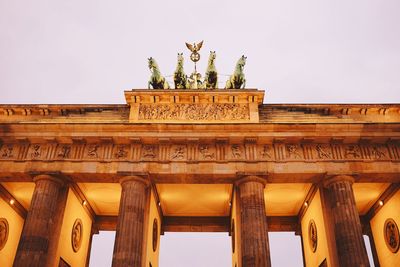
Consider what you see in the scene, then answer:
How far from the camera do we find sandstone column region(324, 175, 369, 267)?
1620cm

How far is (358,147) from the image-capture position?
1903cm

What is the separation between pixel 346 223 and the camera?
55.8ft

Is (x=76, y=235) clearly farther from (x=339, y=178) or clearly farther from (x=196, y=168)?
(x=339, y=178)

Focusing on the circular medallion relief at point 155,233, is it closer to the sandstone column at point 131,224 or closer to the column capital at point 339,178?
the sandstone column at point 131,224

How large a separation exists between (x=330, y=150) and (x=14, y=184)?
16421 millimetres

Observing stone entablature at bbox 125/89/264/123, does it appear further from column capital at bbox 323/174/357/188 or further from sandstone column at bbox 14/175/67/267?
sandstone column at bbox 14/175/67/267

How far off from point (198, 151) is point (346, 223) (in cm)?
756

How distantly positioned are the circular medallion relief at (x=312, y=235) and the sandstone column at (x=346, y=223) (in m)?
2.98

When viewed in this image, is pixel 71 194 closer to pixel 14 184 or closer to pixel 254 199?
pixel 14 184

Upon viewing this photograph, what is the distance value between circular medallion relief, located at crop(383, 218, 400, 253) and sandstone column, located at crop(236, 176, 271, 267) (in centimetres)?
725

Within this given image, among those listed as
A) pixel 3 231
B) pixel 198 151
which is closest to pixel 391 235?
pixel 198 151

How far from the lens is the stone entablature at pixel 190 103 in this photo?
67.1ft

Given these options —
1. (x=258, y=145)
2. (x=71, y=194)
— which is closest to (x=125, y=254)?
(x=71, y=194)

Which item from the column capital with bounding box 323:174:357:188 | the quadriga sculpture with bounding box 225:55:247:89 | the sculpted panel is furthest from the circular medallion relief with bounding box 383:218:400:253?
the quadriga sculpture with bounding box 225:55:247:89
